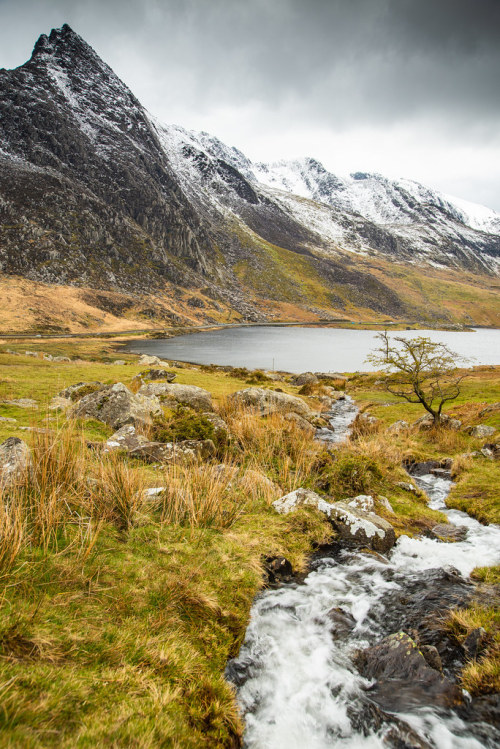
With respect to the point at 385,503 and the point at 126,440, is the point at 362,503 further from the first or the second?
the point at 126,440

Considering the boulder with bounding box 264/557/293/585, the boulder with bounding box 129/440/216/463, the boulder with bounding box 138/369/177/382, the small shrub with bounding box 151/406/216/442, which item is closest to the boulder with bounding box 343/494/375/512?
the boulder with bounding box 264/557/293/585

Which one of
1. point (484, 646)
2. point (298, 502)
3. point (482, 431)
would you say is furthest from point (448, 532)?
point (482, 431)

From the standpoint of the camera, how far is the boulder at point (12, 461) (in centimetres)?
575

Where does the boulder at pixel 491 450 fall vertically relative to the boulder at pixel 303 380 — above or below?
above

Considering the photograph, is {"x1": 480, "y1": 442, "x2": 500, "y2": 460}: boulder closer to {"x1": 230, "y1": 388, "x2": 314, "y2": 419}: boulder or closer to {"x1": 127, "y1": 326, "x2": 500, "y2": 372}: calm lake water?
{"x1": 230, "y1": 388, "x2": 314, "y2": 419}: boulder

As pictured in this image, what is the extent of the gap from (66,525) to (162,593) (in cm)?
200

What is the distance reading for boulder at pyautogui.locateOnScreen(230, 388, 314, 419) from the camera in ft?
65.1

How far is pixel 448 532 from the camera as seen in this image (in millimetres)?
8672

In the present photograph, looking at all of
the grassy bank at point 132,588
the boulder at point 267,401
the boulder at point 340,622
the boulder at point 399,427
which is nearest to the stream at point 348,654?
the boulder at point 340,622

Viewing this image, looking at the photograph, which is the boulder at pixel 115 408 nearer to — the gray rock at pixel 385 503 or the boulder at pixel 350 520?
the boulder at pixel 350 520

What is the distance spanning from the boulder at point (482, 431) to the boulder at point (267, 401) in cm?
936

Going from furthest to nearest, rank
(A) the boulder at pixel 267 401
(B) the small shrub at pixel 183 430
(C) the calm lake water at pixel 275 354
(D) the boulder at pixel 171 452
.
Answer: (C) the calm lake water at pixel 275 354 → (A) the boulder at pixel 267 401 → (B) the small shrub at pixel 183 430 → (D) the boulder at pixel 171 452

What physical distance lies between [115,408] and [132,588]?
10202mm

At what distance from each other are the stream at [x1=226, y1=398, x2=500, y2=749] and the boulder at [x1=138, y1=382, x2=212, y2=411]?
12.2 m
